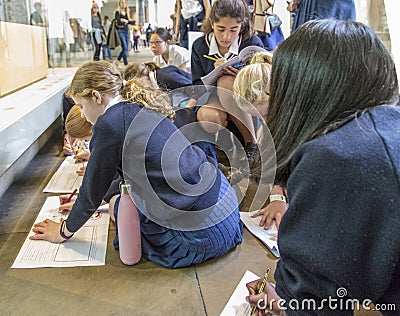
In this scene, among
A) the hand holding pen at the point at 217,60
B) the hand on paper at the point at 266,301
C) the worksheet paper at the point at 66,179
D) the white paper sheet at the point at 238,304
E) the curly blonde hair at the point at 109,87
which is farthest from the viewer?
the hand holding pen at the point at 217,60

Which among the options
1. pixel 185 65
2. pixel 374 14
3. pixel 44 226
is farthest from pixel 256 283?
pixel 185 65

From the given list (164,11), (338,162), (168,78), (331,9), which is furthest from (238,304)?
(164,11)

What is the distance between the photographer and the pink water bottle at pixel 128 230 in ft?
3.70

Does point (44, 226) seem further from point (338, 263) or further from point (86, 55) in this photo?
point (86, 55)

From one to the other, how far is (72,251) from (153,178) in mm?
348

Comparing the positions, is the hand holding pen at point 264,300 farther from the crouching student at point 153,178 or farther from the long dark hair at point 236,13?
the long dark hair at point 236,13

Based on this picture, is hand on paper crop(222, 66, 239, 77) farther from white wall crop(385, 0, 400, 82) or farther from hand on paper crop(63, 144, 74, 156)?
hand on paper crop(63, 144, 74, 156)

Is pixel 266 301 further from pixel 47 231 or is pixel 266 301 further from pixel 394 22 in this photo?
pixel 394 22

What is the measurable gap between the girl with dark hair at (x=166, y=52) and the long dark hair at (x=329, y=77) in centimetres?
239

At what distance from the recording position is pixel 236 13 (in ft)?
6.33

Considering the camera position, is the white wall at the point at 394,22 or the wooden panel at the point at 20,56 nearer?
the white wall at the point at 394,22

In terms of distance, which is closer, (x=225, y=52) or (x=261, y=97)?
(x=261, y=97)

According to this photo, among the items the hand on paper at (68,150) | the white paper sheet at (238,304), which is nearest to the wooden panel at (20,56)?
the hand on paper at (68,150)

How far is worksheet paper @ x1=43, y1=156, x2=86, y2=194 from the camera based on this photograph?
1.70 metres
